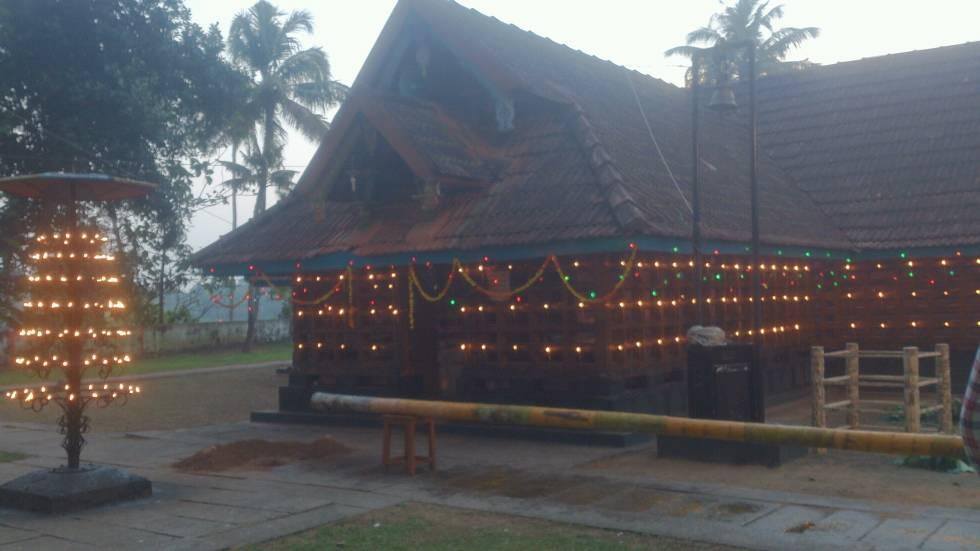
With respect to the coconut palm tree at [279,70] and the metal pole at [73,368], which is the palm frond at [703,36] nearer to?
the coconut palm tree at [279,70]

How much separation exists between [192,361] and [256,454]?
2076 centimetres

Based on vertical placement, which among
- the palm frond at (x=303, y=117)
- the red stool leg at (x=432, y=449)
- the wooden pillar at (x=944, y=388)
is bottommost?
the red stool leg at (x=432, y=449)

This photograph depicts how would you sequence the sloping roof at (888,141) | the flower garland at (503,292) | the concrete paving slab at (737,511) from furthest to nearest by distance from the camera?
the sloping roof at (888,141) < the flower garland at (503,292) < the concrete paving slab at (737,511)

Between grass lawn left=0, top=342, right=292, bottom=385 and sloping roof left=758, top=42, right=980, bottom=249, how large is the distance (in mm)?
17883

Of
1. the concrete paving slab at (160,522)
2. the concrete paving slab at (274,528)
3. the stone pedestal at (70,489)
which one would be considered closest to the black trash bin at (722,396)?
the concrete paving slab at (274,528)

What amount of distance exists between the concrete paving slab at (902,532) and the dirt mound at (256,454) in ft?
21.0

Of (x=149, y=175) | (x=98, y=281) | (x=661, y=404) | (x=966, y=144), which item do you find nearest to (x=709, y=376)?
(x=661, y=404)

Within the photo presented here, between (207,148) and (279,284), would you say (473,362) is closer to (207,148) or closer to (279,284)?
(279,284)

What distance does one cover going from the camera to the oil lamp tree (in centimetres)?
910

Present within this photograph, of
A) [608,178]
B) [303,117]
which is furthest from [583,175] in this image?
[303,117]

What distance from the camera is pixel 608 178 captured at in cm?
1235

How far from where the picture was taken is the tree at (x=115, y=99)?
22.1 m

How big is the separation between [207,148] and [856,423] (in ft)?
67.7

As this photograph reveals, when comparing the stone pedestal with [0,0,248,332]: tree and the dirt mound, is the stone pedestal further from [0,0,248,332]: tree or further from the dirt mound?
[0,0,248,332]: tree
